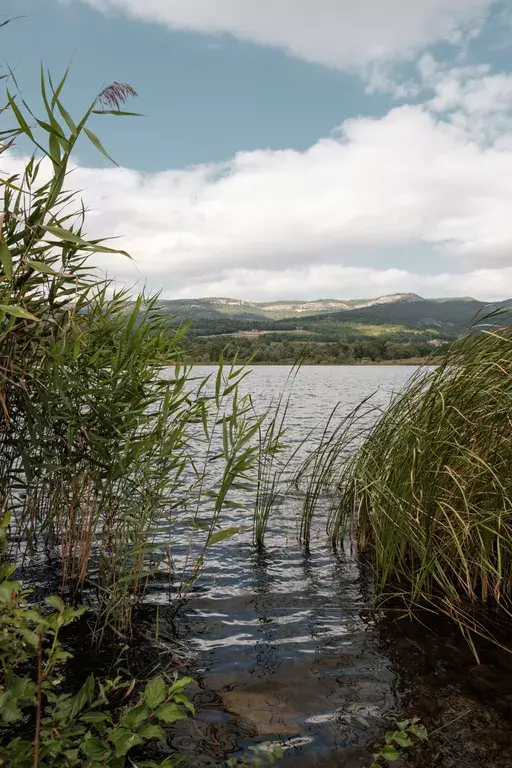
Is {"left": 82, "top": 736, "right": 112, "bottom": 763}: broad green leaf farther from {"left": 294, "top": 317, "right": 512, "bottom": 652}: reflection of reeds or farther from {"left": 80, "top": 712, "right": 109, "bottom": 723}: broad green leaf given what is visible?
{"left": 294, "top": 317, "right": 512, "bottom": 652}: reflection of reeds

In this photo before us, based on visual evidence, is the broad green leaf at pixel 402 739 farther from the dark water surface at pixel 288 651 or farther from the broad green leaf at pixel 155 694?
the broad green leaf at pixel 155 694

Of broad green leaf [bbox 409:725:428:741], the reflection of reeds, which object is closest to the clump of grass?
the reflection of reeds

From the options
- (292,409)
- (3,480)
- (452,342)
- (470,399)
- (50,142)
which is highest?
(50,142)

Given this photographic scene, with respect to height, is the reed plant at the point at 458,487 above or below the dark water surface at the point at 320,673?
above

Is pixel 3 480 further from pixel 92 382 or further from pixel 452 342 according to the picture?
pixel 452 342

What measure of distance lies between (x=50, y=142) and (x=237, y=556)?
6.33 meters

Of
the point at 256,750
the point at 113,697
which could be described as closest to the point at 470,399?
the point at 256,750

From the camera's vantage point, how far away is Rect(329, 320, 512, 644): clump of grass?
5441 mm

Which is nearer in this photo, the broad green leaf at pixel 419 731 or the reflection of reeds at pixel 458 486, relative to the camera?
the broad green leaf at pixel 419 731

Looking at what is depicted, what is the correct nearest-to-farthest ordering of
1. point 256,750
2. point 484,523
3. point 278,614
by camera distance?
1. point 256,750
2. point 484,523
3. point 278,614

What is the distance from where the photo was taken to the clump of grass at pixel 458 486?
214 inches

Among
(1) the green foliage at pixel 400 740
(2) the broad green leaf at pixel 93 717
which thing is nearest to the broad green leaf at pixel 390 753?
(1) the green foliage at pixel 400 740

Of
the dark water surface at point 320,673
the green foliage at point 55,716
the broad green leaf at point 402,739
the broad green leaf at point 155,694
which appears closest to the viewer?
the green foliage at point 55,716

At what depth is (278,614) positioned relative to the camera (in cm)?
628
